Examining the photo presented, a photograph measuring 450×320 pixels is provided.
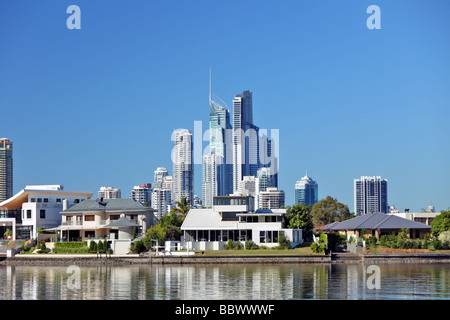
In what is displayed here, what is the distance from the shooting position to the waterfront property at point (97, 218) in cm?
7362

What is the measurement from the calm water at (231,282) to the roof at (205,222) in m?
9.91

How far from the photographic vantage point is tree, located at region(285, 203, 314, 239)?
70438mm

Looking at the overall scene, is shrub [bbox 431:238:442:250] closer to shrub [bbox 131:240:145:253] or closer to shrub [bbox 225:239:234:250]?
shrub [bbox 225:239:234:250]

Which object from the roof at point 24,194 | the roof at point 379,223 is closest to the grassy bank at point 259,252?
the roof at point 379,223

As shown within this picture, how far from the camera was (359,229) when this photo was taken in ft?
247

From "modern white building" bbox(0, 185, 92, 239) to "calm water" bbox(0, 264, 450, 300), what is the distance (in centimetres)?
1954

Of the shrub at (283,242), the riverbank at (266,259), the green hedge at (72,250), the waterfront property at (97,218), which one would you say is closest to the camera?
the riverbank at (266,259)

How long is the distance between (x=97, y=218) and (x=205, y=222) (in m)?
13.2

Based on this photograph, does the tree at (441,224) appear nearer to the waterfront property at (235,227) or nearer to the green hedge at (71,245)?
the waterfront property at (235,227)

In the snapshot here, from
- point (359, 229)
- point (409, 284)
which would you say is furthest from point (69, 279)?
point (359, 229)

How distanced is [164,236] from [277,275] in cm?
2065

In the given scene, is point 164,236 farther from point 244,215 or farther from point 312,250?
point 312,250

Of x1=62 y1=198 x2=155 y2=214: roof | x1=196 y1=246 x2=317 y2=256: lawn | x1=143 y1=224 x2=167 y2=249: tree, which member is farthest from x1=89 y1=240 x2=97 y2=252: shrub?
x1=196 y1=246 x2=317 y2=256: lawn
